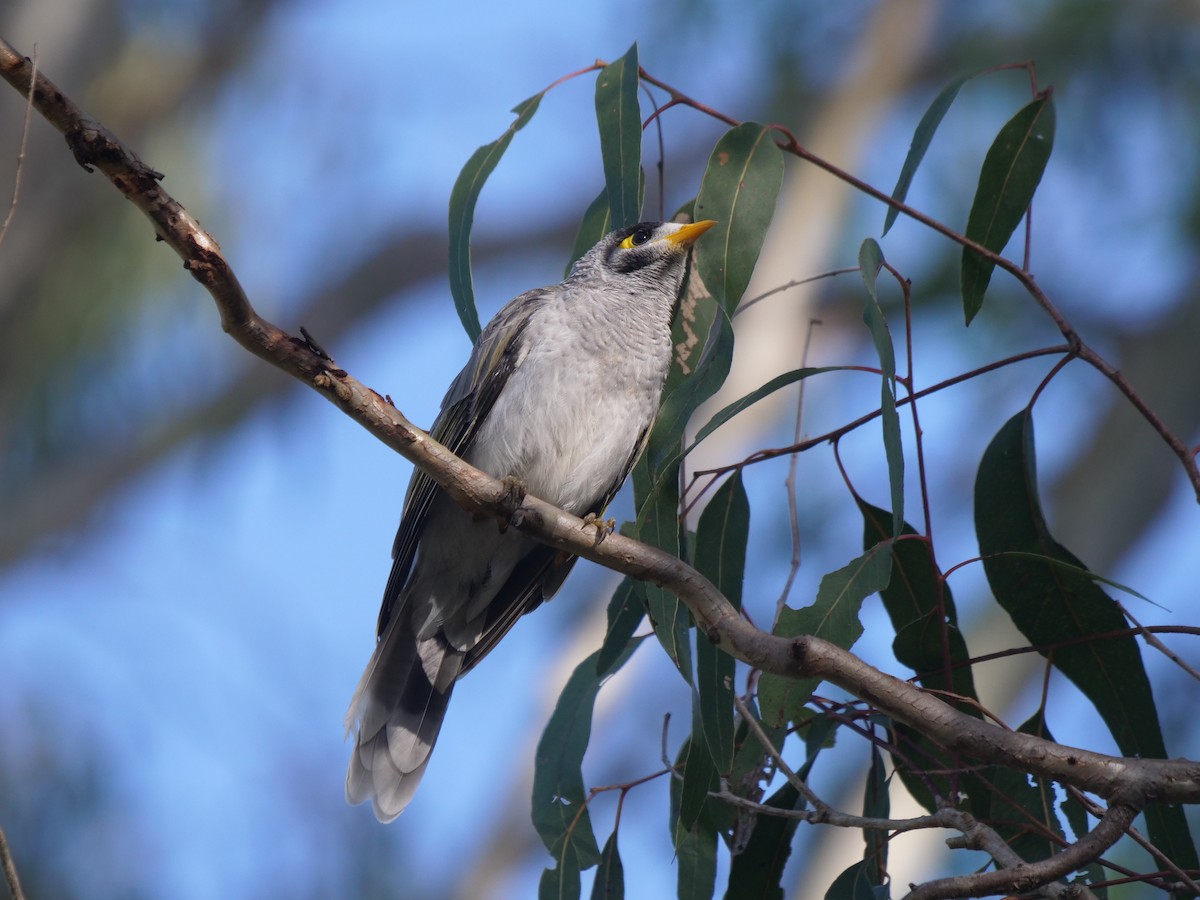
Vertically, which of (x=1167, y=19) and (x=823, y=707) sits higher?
(x=1167, y=19)

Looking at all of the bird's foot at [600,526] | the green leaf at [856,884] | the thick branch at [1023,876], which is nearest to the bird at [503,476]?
the bird's foot at [600,526]

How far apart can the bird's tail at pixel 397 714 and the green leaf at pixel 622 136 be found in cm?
152

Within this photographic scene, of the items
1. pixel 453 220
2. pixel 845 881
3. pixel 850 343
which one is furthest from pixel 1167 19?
pixel 845 881

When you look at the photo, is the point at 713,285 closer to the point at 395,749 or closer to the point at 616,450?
the point at 616,450

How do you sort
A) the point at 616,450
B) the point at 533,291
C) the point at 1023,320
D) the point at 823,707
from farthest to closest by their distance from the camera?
1. the point at 1023,320
2. the point at 533,291
3. the point at 616,450
4. the point at 823,707

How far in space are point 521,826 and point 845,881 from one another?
5.11 meters

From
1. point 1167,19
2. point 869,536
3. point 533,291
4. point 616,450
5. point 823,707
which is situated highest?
point 1167,19

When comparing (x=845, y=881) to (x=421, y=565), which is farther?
(x=421, y=565)

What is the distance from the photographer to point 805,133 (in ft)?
26.6

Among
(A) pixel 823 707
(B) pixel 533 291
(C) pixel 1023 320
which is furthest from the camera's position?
(C) pixel 1023 320

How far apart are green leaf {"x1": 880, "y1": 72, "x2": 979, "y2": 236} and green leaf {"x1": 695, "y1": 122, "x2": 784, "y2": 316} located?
0.25 meters

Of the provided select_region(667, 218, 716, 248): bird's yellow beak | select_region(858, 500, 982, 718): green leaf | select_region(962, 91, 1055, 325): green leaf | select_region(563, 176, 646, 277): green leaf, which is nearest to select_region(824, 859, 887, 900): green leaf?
select_region(858, 500, 982, 718): green leaf

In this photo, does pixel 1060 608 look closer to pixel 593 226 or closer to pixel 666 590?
pixel 666 590

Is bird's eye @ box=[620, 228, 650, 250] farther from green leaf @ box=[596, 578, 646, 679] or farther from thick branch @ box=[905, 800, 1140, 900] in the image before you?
thick branch @ box=[905, 800, 1140, 900]
